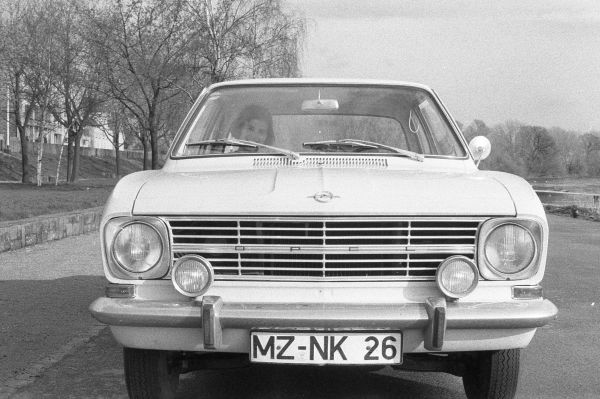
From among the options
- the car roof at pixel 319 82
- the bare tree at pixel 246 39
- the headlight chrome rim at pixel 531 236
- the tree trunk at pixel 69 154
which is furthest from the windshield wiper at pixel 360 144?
the tree trunk at pixel 69 154

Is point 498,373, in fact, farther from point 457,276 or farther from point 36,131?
point 36,131

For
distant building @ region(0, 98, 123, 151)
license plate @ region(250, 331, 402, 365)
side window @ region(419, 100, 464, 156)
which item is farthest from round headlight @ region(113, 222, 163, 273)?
distant building @ region(0, 98, 123, 151)

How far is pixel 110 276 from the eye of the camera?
348 cm

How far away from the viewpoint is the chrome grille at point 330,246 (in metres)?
3.39

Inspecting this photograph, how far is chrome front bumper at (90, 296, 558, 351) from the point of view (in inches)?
127

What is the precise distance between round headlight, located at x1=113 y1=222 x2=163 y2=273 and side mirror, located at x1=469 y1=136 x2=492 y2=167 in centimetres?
223

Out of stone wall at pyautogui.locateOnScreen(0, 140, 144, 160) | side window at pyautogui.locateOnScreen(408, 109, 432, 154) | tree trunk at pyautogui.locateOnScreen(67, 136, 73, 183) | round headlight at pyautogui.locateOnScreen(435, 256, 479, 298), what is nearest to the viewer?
round headlight at pyautogui.locateOnScreen(435, 256, 479, 298)

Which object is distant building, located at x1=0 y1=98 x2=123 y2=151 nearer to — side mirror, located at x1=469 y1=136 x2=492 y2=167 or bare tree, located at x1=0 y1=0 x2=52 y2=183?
bare tree, located at x1=0 y1=0 x2=52 y2=183

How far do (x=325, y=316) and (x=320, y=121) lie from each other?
190cm

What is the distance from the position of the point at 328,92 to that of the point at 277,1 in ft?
104

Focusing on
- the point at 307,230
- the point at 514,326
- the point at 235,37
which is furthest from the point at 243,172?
the point at 235,37

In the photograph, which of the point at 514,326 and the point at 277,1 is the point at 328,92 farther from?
the point at 277,1

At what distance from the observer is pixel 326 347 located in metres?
3.27

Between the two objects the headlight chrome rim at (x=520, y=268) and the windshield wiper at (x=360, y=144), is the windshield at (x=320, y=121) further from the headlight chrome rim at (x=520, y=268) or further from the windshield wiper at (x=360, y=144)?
the headlight chrome rim at (x=520, y=268)
